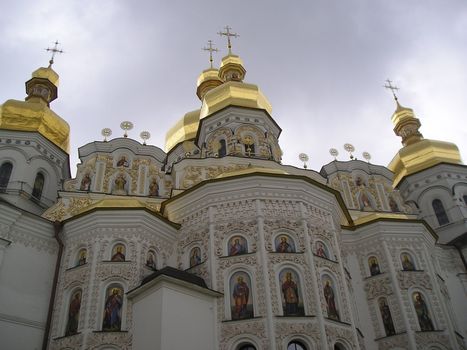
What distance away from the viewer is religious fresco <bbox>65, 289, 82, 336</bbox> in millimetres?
12901

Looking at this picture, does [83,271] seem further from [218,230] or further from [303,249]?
[303,249]

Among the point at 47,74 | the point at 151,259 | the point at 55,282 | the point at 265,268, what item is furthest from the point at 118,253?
the point at 47,74

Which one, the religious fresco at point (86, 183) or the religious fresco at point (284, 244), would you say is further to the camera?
the religious fresco at point (86, 183)

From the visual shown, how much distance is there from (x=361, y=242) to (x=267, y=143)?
5.97 m

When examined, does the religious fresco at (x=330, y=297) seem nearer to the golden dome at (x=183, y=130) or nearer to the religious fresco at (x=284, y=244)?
the religious fresco at (x=284, y=244)

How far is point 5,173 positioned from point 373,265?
50.4 ft

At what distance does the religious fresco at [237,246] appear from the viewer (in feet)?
44.3

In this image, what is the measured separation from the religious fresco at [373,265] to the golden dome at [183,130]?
488 inches

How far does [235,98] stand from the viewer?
71.5 ft

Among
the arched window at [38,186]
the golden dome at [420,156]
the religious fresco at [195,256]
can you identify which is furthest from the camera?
the golden dome at [420,156]

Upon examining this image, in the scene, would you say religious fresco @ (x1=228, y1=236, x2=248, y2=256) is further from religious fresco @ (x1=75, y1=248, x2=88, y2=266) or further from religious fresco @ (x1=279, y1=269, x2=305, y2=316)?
religious fresco @ (x1=75, y1=248, x2=88, y2=266)

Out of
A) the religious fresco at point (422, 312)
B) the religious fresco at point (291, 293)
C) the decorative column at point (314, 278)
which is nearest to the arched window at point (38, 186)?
the decorative column at point (314, 278)

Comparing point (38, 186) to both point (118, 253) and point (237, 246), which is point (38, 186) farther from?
point (237, 246)

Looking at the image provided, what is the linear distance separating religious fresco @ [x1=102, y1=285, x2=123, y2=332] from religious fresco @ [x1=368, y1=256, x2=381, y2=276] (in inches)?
335
